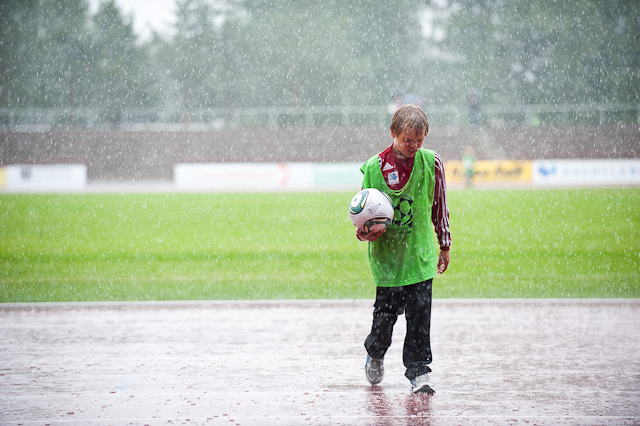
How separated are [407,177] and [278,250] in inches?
362

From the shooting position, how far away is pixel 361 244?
1451 cm

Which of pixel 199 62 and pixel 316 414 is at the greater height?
pixel 199 62

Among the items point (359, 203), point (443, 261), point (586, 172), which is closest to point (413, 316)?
point (443, 261)

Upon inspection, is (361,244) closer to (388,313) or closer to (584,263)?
(584,263)

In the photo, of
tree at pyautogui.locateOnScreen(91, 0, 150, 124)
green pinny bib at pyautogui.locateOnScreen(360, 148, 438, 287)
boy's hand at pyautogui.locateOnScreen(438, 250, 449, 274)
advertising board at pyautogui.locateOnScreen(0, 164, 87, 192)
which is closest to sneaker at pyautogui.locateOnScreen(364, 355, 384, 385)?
green pinny bib at pyautogui.locateOnScreen(360, 148, 438, 287)

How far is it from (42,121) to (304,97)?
17608mm

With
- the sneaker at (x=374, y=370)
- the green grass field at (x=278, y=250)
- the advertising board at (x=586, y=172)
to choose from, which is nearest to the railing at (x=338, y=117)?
the advertising board at (x=586, y=172)

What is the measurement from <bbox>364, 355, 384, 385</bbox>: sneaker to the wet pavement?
0.22 ft

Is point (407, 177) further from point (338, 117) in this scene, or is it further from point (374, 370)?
point (338, 117)

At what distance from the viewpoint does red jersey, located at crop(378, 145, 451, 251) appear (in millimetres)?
4824

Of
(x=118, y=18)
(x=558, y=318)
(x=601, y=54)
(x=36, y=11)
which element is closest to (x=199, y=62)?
(x=118, y=18)

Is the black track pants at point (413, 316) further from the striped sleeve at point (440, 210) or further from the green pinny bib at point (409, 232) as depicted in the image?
the striped sleeve at point (440, 210)

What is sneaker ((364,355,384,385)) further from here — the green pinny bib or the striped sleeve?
the striped sleeve

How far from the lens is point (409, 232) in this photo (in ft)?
15.8
